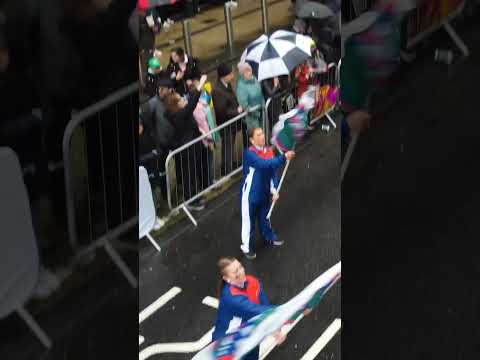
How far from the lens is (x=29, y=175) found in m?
1.12

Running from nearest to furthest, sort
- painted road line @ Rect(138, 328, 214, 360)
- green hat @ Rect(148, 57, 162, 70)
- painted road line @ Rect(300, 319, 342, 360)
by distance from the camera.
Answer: green hat @ Rect(148, 57, 162, 70) → painted road line @ Rect(138, 328, 214, 360) → painted road line @ Rect(300, 319, 342, 360)

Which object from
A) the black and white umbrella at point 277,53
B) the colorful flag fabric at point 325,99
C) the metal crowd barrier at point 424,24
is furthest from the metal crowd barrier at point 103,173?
the metal crowd barrier at point 424,24

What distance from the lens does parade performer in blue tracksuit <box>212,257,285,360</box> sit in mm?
1177

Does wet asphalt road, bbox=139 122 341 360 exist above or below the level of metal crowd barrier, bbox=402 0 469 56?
below

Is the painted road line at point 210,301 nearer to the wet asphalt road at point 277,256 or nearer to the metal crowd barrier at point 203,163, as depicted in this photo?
the wet asphalt road at point 277,256

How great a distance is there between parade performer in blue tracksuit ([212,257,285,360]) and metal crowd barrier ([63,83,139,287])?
16cm

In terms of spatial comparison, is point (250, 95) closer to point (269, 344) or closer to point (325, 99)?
point (325, 99)

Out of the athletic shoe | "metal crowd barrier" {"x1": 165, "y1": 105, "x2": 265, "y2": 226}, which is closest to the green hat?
"metal crowd barrier" {"x1": 165, "y1": 105, "x2": 265, "y2": 226}

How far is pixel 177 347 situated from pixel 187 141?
32 cm

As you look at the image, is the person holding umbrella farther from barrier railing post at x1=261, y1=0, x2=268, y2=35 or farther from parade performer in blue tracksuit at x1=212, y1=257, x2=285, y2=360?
parade performer in blue tracksuit at x1=212, y1=257, x2=285, y2=360

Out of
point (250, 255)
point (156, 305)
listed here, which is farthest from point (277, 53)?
point (156, 305)

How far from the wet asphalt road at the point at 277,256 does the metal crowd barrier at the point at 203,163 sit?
32 mm

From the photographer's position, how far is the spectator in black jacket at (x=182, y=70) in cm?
106

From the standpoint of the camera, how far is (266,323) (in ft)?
4.00
